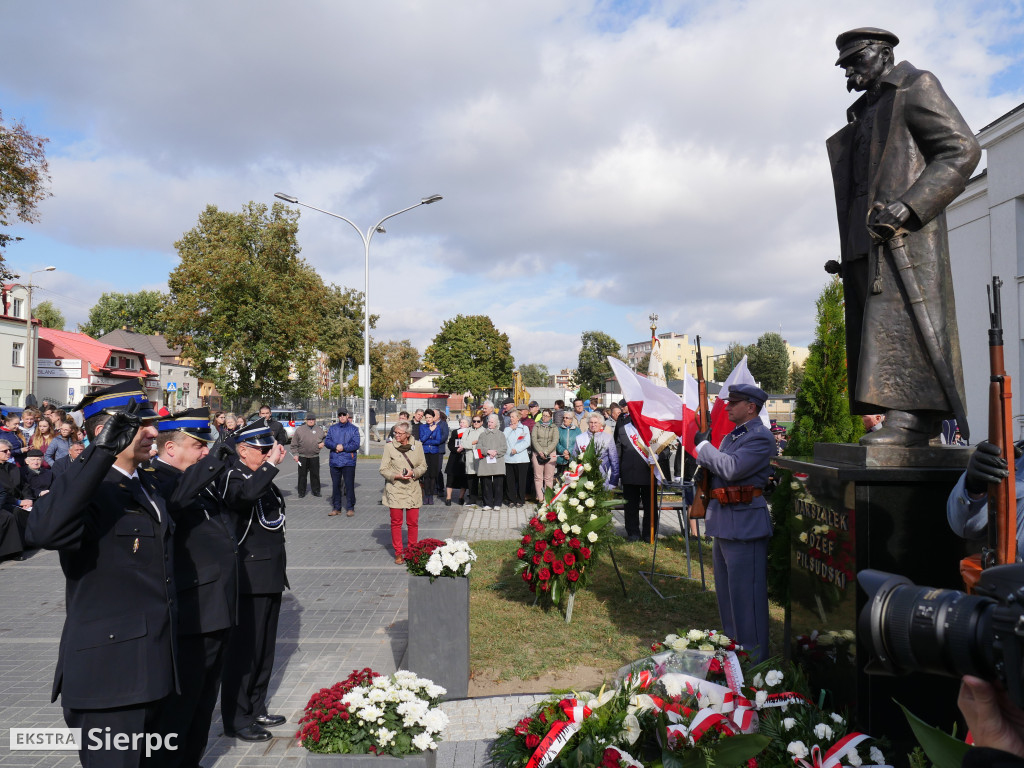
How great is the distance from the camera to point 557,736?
3160 millimetres

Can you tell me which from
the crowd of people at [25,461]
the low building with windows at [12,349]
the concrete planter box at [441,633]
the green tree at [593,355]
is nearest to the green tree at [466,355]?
the green tree at [593,355]

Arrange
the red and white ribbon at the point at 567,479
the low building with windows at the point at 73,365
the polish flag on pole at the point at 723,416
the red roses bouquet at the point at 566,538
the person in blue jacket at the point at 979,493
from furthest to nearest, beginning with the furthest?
1. the low building with windows at the point at 73,365
2. the red and white ribbon at the point at 567,479
3. the red roses bouquet at the point at 566,538
4. the polish flag on pole at the point at 723,416
5. the person in blue jacket at the point at 979,493

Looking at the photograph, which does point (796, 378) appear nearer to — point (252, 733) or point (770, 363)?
point (252, 733)

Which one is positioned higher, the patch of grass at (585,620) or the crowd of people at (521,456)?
the crowd of people at (521,456)

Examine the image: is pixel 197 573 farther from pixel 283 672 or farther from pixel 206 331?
pixel 206 331

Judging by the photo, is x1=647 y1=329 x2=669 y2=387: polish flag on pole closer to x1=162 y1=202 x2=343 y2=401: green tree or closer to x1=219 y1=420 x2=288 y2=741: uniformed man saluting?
x1=219 y1=420 x2=288 y2=741: uniformed man saluting

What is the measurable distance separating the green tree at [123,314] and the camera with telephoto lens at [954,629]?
88.1 m

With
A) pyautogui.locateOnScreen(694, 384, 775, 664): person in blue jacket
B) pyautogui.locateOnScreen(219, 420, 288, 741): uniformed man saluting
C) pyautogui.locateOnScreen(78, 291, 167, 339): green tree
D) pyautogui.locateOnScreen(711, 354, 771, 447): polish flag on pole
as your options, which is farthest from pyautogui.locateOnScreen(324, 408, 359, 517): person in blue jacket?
pyautogui.locateOnScreen(78, 291, 167, 339): green tree

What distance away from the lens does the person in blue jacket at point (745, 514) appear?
4852 mm

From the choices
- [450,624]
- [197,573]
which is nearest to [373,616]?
[450,624]

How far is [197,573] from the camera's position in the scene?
12.7 ft

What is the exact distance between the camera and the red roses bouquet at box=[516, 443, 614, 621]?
272 inches

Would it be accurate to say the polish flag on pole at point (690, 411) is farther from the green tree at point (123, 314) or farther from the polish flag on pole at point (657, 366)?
the green tree at point (123, 314)

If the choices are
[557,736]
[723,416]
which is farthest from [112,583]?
[723,416]
